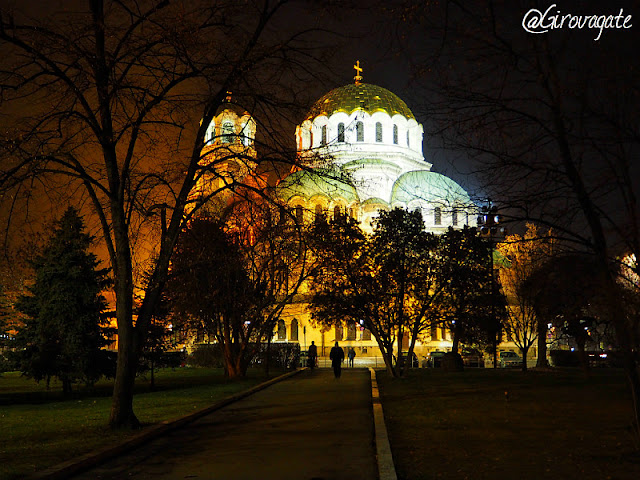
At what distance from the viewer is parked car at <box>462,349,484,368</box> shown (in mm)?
47250

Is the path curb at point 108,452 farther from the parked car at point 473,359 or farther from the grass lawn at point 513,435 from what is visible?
the parked car at point 473,359

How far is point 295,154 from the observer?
12.4m

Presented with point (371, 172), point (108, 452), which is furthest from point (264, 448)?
point (371, 172)

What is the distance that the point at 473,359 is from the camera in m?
47.9

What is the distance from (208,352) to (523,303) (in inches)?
814

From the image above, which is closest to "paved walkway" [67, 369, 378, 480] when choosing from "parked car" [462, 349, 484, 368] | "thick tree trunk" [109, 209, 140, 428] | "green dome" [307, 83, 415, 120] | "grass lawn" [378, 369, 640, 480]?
"grass lawn" [378, 369, 640, 480]

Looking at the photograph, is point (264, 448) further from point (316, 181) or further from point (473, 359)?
point (473, 359)

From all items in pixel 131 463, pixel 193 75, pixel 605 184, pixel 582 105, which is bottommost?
pixel 131 463

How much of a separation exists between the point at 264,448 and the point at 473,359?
38960mm

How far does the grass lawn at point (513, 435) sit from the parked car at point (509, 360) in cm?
2734

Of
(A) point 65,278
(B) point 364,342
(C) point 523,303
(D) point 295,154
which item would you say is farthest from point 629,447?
(B) point 364,342

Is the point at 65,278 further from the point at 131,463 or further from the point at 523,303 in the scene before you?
the point at 523,303

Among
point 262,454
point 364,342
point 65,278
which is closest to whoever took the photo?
point 262,454

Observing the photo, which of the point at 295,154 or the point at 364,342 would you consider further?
the point at 364,342
